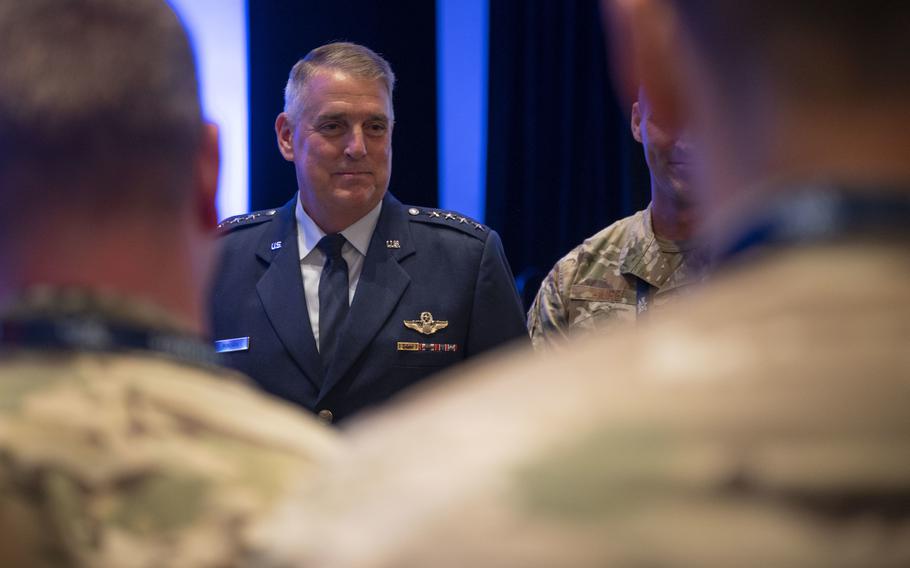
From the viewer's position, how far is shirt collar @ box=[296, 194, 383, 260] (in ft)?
9.36

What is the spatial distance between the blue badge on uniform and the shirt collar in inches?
10.3

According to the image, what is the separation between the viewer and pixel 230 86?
4375 millimetres

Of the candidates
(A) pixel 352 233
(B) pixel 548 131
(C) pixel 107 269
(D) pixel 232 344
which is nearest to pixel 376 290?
(A) pixel 352 233

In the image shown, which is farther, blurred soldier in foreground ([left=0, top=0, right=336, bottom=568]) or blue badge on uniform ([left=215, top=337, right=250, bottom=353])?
blue badge on uniform ([left=215, top=337, right=250, bottom=353])

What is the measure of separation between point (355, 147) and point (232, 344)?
61 centimetres

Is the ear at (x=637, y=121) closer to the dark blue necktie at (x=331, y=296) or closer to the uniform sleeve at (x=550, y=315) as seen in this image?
the uniform sleeve at (x=550, y=315)

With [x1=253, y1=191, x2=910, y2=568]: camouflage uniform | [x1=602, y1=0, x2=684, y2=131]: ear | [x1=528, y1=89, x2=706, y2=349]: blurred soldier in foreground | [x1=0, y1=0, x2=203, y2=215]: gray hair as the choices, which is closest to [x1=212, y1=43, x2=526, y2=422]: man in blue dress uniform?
[x1=528, y1=89, x2=706, y2=349]: blurred soldier in foreground

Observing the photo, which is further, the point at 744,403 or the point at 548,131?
the point at 548,131

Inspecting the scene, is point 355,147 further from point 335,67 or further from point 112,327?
point 112,327

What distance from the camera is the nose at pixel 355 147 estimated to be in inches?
113

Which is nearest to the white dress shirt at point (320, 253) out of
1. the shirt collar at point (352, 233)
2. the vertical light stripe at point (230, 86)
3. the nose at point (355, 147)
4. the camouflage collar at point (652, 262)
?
the shirt collar at point (352, 233)

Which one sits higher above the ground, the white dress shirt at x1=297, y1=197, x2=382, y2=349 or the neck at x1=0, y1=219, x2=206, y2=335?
the neck at x1=0, y1=219, x2=206, y2=335

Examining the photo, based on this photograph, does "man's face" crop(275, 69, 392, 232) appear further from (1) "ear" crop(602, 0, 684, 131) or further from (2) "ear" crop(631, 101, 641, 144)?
(1) "ear" crop(602, 0, 684, 131)

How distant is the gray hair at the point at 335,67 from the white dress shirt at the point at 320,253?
34 cm
